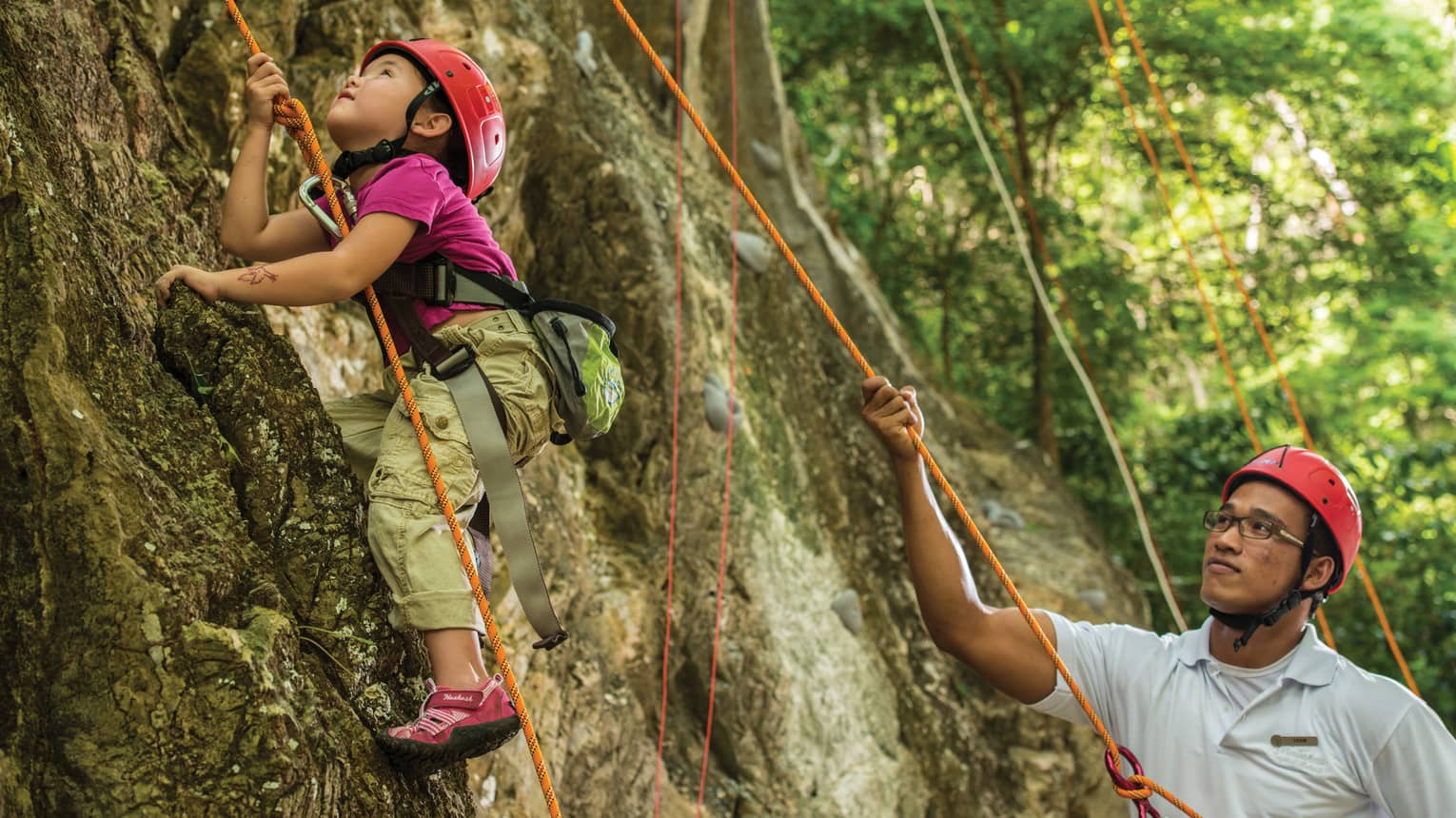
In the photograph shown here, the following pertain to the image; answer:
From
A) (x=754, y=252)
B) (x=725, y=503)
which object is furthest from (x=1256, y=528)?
(x=754, y=252)

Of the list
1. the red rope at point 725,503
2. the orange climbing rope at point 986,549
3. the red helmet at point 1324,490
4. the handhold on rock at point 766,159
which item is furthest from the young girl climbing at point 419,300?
the handhold on rock at point 766,159

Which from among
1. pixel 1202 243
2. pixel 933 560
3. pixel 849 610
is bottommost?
pixel 849 610

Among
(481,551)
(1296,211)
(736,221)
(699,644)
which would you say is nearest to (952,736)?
(699,644)

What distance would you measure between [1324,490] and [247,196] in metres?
2.71

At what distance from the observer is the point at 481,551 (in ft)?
9.60

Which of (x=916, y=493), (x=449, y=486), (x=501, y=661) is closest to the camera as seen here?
(x=501, y=661)

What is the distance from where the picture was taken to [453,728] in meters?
2.33

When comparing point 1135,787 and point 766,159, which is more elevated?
point 766,159

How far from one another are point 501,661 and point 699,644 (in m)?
3.46

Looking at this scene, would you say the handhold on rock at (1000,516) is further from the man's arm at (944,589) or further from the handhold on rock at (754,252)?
the man's arm at (944,589)

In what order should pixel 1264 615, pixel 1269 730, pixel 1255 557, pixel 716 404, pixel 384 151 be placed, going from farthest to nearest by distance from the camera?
pixel 716 404 < pixel 1255 557 < pixel 1264 615 < pixel 1269 730 < pixel 384 151

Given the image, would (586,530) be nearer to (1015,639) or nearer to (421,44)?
(1015,639)

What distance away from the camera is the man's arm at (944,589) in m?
3.16

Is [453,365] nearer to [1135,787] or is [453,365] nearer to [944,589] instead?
[944,589]
